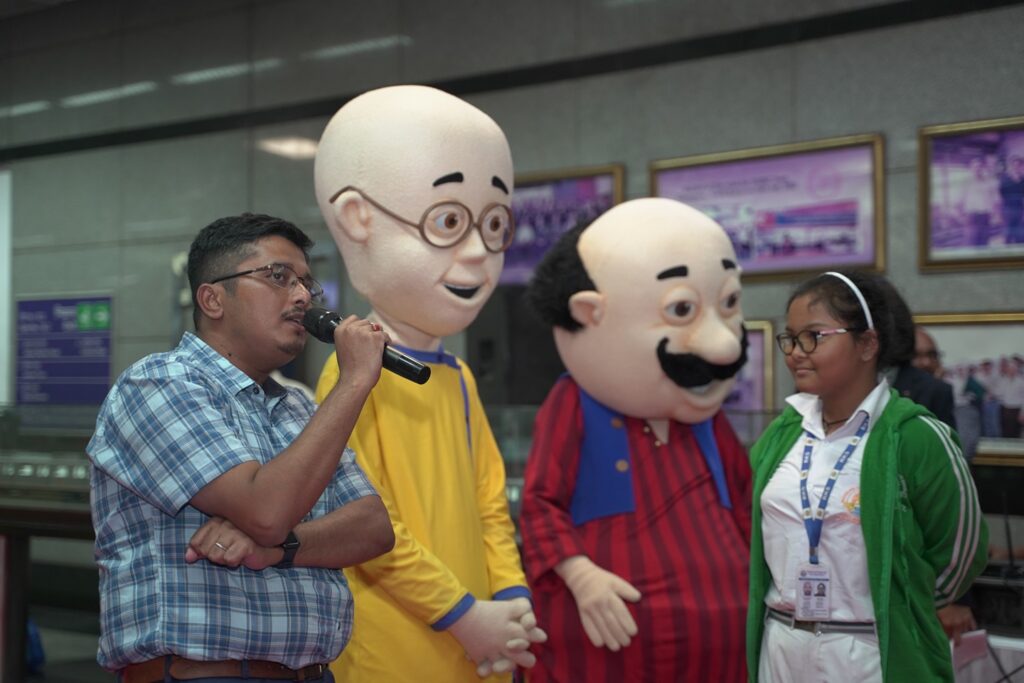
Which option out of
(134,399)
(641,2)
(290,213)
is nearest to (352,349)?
(134,399)

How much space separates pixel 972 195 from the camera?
201 inches

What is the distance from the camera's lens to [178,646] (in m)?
1.77

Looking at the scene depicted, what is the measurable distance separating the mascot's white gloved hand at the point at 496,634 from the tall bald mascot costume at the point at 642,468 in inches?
12.8

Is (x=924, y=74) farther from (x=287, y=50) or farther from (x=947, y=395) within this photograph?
(x=287, y=50)

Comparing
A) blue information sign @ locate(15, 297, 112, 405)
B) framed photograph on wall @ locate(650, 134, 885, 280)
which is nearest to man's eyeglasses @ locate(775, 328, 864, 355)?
framed photograph on wall @ locate(650, 134, 885, 280)

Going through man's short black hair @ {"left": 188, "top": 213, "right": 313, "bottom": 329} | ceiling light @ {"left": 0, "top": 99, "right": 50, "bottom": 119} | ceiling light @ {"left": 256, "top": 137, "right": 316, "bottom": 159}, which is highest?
ceiling light @ {"left": 0, "top": 99, "right": 50, "bottom": 119}

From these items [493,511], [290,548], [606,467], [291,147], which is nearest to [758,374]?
A: [606,467]

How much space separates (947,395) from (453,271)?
1.75m

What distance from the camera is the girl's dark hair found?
258 cm

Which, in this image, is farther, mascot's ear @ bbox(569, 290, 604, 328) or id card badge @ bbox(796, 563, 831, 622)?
mascot's ear @ bbox(569, 290, 604, 328)

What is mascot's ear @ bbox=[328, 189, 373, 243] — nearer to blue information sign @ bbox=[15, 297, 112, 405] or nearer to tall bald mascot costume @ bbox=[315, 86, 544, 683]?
tall bald mascot costume @ bbox=[315, 86, 544, 683]

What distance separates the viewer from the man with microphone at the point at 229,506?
5.83 feet

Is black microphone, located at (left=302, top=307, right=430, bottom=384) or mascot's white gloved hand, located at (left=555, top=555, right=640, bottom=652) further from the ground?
black microphone, located at (left=302, top=307, right=430, bottom=384)

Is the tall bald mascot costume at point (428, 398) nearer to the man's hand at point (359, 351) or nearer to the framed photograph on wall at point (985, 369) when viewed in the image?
the man's hand at point (359, 351)
